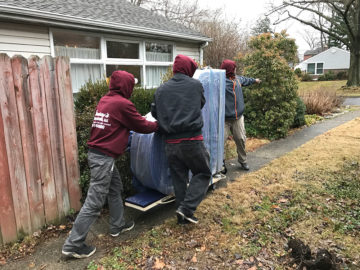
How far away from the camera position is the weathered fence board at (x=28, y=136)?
310cm

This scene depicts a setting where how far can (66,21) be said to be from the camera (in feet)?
23.5

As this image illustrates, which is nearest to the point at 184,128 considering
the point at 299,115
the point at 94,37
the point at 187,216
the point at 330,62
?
the point at 187,216

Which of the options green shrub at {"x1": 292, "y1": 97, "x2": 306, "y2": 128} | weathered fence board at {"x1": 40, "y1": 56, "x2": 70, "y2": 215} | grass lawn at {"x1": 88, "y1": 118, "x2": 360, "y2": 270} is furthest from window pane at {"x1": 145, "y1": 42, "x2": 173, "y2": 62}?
weathered fence board at {"x1": 40, "y1": 56, "x2": 70, "y2": 215}

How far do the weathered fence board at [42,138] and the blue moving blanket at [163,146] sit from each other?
102 cm

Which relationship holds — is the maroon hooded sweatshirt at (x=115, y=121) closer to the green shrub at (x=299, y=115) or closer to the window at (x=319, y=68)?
the green shrub at (x=299, y=115)

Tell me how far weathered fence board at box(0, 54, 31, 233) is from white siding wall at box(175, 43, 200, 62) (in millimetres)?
8491

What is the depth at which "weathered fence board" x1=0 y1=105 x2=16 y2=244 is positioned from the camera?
3.01 metres

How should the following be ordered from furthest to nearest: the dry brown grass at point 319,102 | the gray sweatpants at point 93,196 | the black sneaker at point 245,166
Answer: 1. the dry brown grass at point 319,102
2. the black sneaker at point 245,166
3. the gray sweatpants at point 93,196

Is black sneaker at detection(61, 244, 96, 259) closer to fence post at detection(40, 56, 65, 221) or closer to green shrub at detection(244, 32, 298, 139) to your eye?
fence post at detection(40, 56, 65, 221)

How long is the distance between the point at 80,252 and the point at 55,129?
4.85 ft

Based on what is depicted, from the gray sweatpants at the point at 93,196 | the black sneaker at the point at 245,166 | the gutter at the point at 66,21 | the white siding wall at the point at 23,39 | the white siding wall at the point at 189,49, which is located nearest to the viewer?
the gray sweatpants at the point at 93,196

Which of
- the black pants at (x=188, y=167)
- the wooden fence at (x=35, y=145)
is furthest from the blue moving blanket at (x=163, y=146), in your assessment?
the wooden fence at (x=35, y=145)

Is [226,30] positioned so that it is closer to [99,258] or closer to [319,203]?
[319,203]

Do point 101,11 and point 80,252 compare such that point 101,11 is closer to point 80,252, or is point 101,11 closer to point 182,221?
point 182,221
